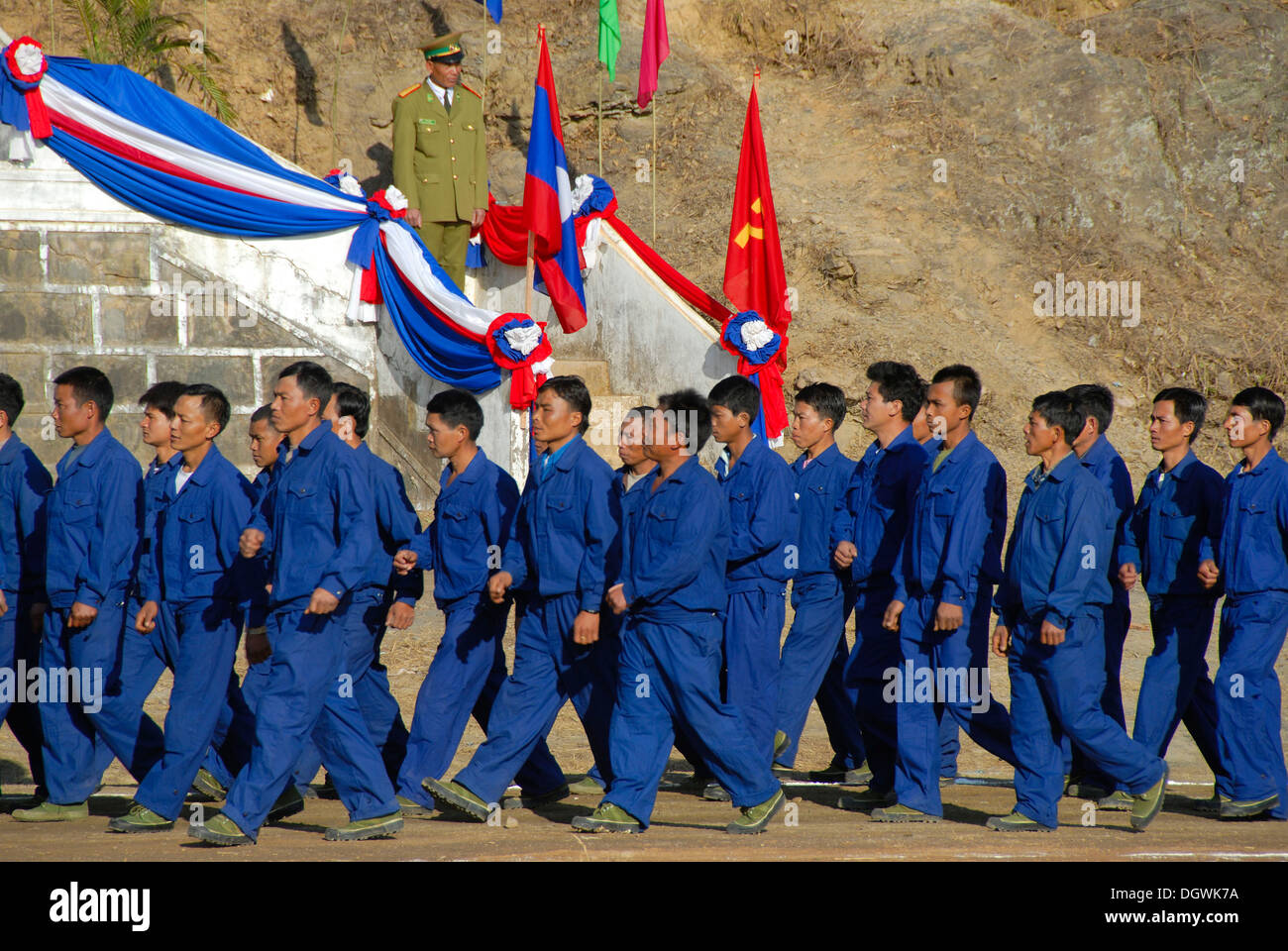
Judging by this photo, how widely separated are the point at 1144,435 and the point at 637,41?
24.8 feet

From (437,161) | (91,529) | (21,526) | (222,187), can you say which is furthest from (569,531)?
(437,161)

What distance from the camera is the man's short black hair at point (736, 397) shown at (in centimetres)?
663

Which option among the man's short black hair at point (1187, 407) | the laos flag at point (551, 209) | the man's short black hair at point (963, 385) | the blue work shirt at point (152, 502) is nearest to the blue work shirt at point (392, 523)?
the blue work shirt at point (152, 502)

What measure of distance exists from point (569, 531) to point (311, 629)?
4.07ft

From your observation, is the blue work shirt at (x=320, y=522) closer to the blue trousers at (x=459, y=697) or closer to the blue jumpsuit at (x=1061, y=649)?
the blue trousers at (x=459, y=697)

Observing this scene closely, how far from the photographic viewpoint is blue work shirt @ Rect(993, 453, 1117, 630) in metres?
5.91

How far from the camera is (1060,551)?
5988mm

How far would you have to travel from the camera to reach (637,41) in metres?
16.5

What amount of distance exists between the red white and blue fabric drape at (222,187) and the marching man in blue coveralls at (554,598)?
4.89 m

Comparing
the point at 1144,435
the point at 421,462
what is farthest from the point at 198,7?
the point at 1144,435

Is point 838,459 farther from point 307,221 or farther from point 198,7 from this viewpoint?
point 198,7

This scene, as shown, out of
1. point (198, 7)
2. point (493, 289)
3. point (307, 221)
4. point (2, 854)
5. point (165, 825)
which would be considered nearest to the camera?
point (2, 854)

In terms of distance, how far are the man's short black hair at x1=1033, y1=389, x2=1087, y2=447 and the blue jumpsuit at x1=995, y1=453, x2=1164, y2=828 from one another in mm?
136

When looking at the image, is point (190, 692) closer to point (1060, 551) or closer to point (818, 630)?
point (818, 630)
